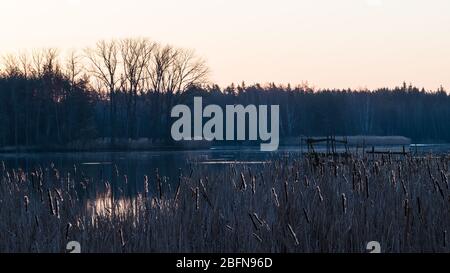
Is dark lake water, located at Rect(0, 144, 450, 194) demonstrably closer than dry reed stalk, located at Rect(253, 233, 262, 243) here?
No

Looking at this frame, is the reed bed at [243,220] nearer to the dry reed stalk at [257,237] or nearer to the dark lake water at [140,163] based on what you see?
the dry reed stalk at [257,237]

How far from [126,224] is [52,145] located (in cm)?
4538

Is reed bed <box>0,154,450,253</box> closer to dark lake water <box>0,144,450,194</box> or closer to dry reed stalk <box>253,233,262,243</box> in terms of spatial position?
dry reed stalk <box>253,233,262,243</box>

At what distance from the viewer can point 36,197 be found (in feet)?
34.1

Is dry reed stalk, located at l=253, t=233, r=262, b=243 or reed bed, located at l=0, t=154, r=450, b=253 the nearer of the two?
dry reed stalk, located at l=253, t=233, r=262, b=243

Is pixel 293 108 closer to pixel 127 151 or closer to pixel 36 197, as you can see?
pixel 127 151

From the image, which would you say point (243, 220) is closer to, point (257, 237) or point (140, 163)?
point (257, 237)

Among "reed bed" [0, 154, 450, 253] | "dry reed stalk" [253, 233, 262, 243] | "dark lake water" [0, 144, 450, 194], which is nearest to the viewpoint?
"dry reed stalk" [253, 233, 262, 243]

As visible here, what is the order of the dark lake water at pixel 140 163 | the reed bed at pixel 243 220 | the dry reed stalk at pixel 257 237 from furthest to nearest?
the dark lake water at pixel 140 163, the reed bed at pixel 243 220, the dry reed stalk at pixel 257 237

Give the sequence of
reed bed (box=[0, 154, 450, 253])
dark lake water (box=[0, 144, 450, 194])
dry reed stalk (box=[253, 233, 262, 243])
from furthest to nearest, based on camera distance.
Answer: dark lake water (box=[0, 144, 450, 194]), reed bed (box=[0, 154, 450, 253]), dry reed stalk (box=[253, 233, 262, 243])

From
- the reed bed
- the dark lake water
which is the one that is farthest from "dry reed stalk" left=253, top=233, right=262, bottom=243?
the dark lake water

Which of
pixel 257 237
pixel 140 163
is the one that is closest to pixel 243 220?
pixel 257 237

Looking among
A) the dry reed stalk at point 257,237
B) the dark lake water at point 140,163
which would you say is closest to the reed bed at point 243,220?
the dry reed stalk at point 257,237
